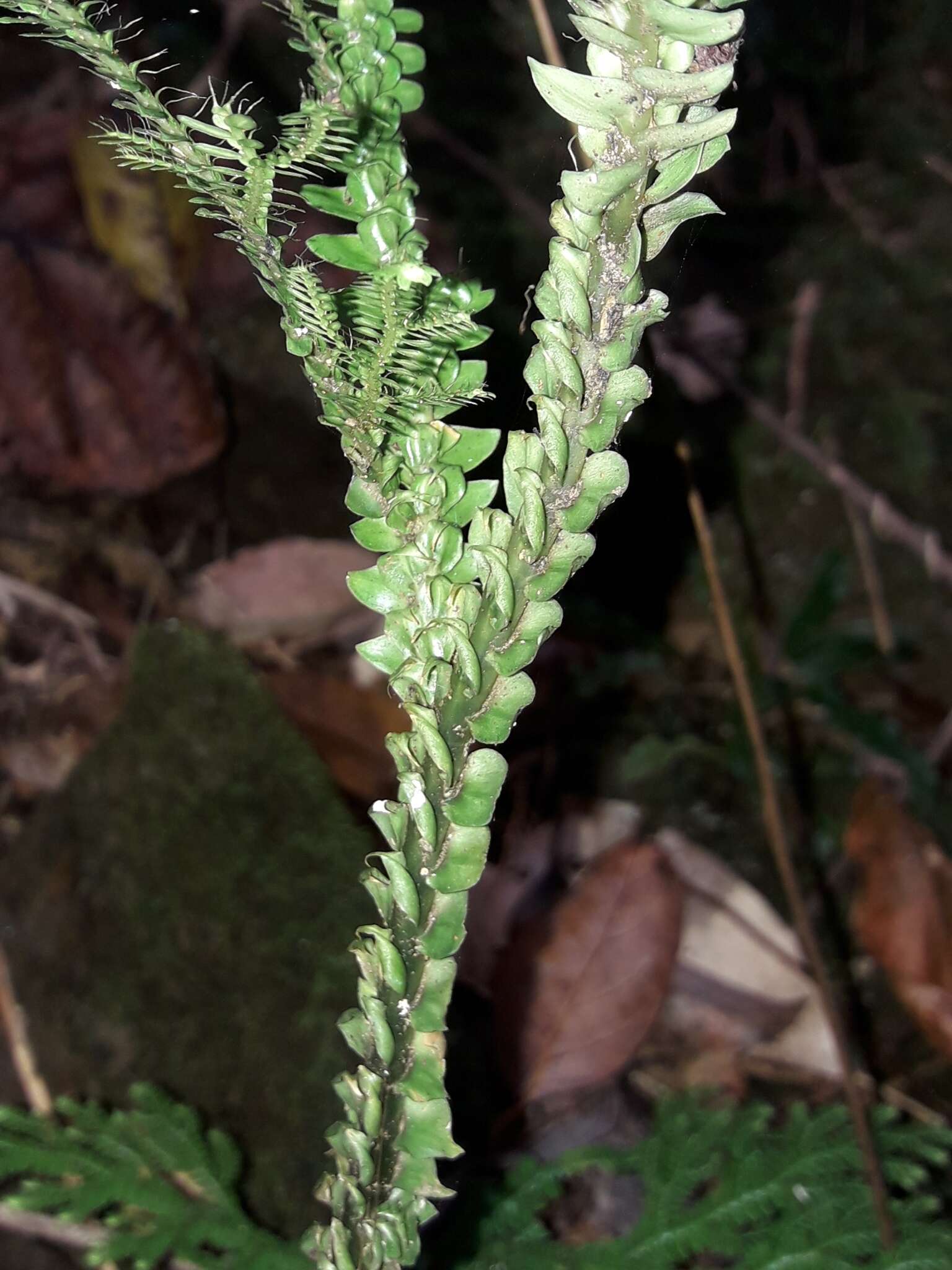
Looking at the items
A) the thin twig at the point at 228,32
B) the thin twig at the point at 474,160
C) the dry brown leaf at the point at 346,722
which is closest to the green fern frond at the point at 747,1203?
the dry brown leaf at the point at 346,722

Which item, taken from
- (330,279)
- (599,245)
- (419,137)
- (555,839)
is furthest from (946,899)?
(419,137)

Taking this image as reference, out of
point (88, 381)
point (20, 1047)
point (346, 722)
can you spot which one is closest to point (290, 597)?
point (346, 722)

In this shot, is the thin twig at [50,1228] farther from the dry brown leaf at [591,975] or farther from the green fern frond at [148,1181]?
the dry brown leaf at [591,975]

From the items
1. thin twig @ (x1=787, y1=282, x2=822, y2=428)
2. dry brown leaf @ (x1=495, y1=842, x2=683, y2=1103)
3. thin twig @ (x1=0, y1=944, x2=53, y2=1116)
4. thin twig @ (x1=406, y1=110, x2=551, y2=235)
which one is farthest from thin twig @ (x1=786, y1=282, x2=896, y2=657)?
thin twig @ (x1=0, y1=944, x2=53, y2=1116)

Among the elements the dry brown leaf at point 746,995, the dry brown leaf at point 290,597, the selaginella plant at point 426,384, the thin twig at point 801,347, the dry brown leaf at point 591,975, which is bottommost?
the dry brown leaf at point 746,995

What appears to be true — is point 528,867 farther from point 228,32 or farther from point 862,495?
point 228,32
